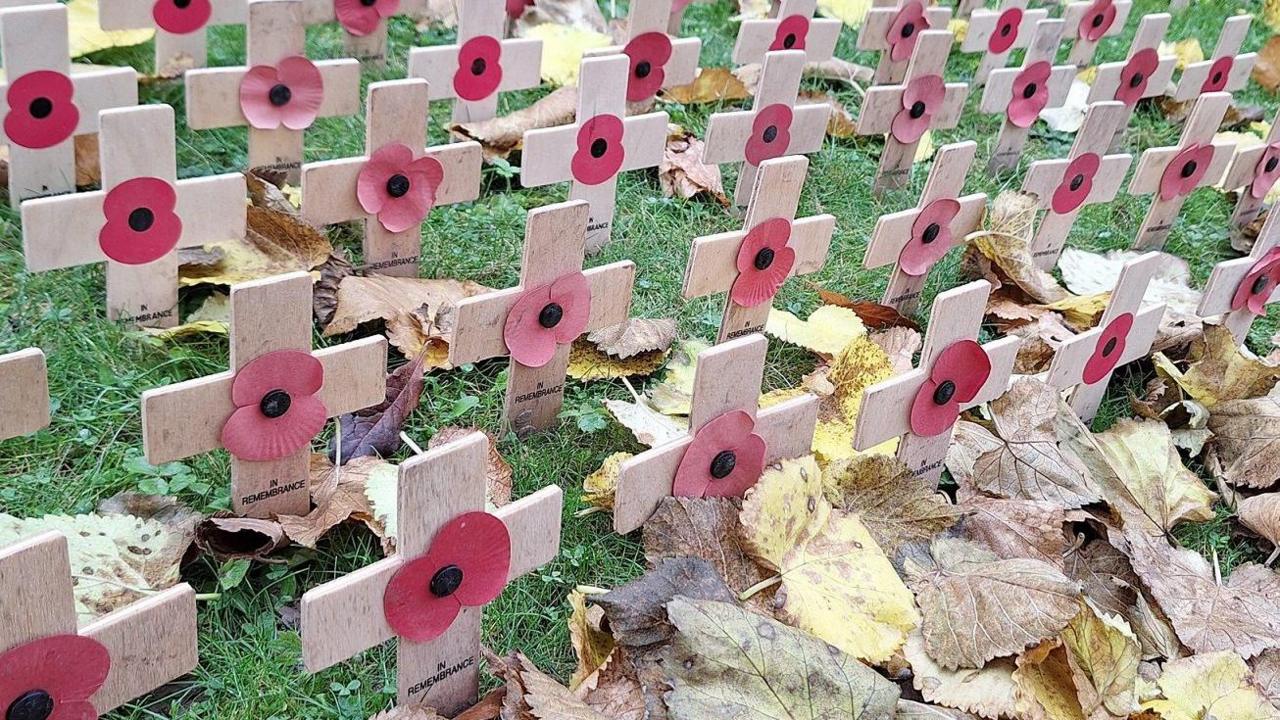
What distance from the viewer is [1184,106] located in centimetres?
400

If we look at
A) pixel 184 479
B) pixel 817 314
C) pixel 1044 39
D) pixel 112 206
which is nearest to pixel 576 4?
pixel 1044 39

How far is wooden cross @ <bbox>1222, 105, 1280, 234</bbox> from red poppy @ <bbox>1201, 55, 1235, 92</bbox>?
0.52 meters

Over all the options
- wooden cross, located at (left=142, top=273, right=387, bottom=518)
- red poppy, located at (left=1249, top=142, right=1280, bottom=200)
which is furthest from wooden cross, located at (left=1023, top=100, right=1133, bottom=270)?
wooden cross, located at (left=142, top=273, right=387, bottom=518)

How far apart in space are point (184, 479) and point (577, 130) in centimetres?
107

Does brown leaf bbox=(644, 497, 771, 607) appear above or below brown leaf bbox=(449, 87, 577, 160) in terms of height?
below

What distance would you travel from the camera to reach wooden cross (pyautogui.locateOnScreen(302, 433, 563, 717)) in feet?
4.37

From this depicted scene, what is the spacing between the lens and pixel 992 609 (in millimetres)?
1597

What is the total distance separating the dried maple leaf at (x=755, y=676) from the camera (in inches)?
53.2

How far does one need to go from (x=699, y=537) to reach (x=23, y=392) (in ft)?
3.03

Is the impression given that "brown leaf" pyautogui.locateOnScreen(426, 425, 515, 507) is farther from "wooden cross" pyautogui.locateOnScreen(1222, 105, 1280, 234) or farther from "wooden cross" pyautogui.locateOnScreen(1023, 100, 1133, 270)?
"wooden cross" pyautogui.locateOnScreen(1222, 105, 1280, 234)

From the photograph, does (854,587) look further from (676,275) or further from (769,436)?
(676,275)

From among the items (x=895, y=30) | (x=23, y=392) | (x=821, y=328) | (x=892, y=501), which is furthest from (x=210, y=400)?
(x=895, y=30)

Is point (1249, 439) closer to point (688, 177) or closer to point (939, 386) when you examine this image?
point (939, 386)

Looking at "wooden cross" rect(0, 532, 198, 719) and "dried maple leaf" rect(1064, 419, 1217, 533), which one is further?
"dried maple leaf" rect(1064, 419, 1217, 533)
